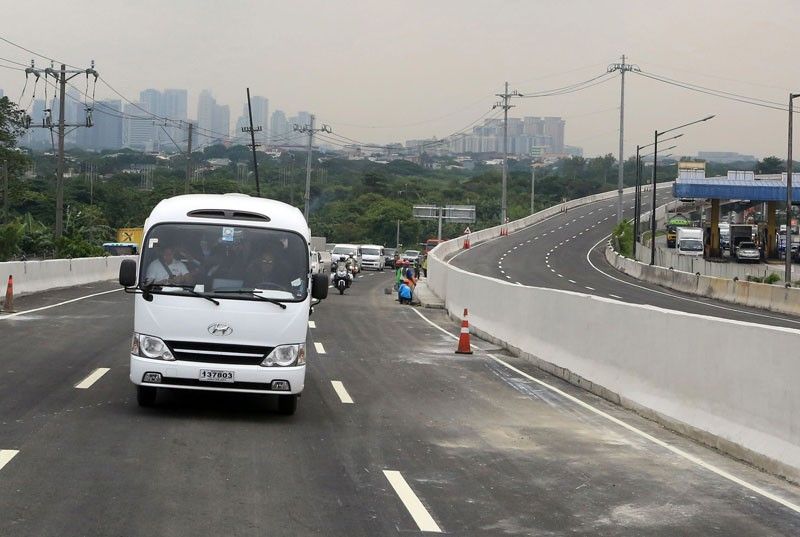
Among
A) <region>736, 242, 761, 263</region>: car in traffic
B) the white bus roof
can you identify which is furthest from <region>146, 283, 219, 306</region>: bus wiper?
<region>736, 242, 761, 263</region>: car in traffic

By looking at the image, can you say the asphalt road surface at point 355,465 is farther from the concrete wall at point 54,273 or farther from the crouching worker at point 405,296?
the crouching worker at point 405,296

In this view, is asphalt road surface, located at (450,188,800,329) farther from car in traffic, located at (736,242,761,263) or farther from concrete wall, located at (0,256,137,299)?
concrete wall, located at (0,256,137,299)

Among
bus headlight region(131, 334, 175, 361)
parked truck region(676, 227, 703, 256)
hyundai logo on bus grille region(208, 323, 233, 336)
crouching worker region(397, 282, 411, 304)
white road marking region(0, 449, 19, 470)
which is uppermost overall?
parked truck region(676, 227, 703, 256)

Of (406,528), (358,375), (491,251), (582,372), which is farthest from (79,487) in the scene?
(491,251)

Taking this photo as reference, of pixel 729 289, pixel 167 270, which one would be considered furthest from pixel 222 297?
pixel 729 289

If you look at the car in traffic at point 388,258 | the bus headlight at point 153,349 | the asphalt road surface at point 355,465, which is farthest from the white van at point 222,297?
the car in traffic at point 388,258

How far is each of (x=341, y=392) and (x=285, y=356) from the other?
3021mm

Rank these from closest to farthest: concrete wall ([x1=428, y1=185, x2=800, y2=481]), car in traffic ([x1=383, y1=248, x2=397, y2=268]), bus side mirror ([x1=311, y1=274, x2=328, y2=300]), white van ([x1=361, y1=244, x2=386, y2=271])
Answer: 1. concrete wall ([x1=428, y1=185, x2=800, y2=481])
2. bus side mirror ([x1=311, y1=274, x2=328, y2=300])
3. white van ([x1=361, y1=244, x2=386, y2=271])
4. car in traffic ([x1=383, y1=248, x2=397, y2=268])

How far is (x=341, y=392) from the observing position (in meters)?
15.0

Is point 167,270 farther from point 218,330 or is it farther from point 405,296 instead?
point 405,296

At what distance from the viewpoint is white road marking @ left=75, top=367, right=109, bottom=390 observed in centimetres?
1411

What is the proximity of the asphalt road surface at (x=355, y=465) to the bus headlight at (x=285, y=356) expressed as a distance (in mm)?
670

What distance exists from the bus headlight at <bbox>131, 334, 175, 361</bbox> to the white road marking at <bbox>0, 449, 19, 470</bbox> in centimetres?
231

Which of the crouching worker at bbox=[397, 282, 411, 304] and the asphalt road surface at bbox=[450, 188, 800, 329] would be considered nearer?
the crouching worker at bbox=[397, 282, 411, 304]
